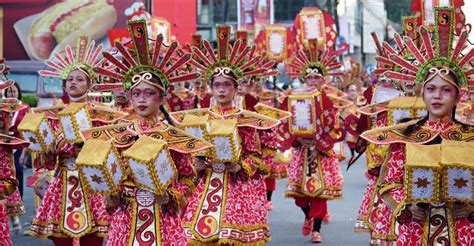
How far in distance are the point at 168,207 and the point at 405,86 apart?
310 centimetres

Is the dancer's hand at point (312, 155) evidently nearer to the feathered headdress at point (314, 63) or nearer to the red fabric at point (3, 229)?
the feathered headdress at point (314, 63)

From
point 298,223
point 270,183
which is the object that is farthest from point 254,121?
point 270,183

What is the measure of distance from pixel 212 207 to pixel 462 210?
122 inches

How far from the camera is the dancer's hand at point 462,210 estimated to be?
5086mm

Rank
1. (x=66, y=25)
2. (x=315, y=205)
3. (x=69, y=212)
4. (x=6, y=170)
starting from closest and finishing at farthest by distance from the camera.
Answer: (x=6, y=170), (x=69, y=212), (x=315, y=205), (x=66, y=25)

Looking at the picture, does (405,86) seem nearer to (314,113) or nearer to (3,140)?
(314,113)

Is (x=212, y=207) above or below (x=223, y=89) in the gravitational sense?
below

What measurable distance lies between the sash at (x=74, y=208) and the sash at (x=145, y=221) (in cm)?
206

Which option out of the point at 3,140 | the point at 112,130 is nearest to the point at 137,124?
the point at 112,130

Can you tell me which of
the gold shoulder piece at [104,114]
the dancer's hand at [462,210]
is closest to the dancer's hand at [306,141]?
the gold shoulder piece at [104,114]

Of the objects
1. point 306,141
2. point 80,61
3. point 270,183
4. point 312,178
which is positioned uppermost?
point 80,61

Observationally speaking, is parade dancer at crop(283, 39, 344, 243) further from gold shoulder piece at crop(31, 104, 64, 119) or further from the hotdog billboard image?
the hotdog billboard image

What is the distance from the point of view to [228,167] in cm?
773

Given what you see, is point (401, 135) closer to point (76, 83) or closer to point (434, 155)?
point (434, 155)
